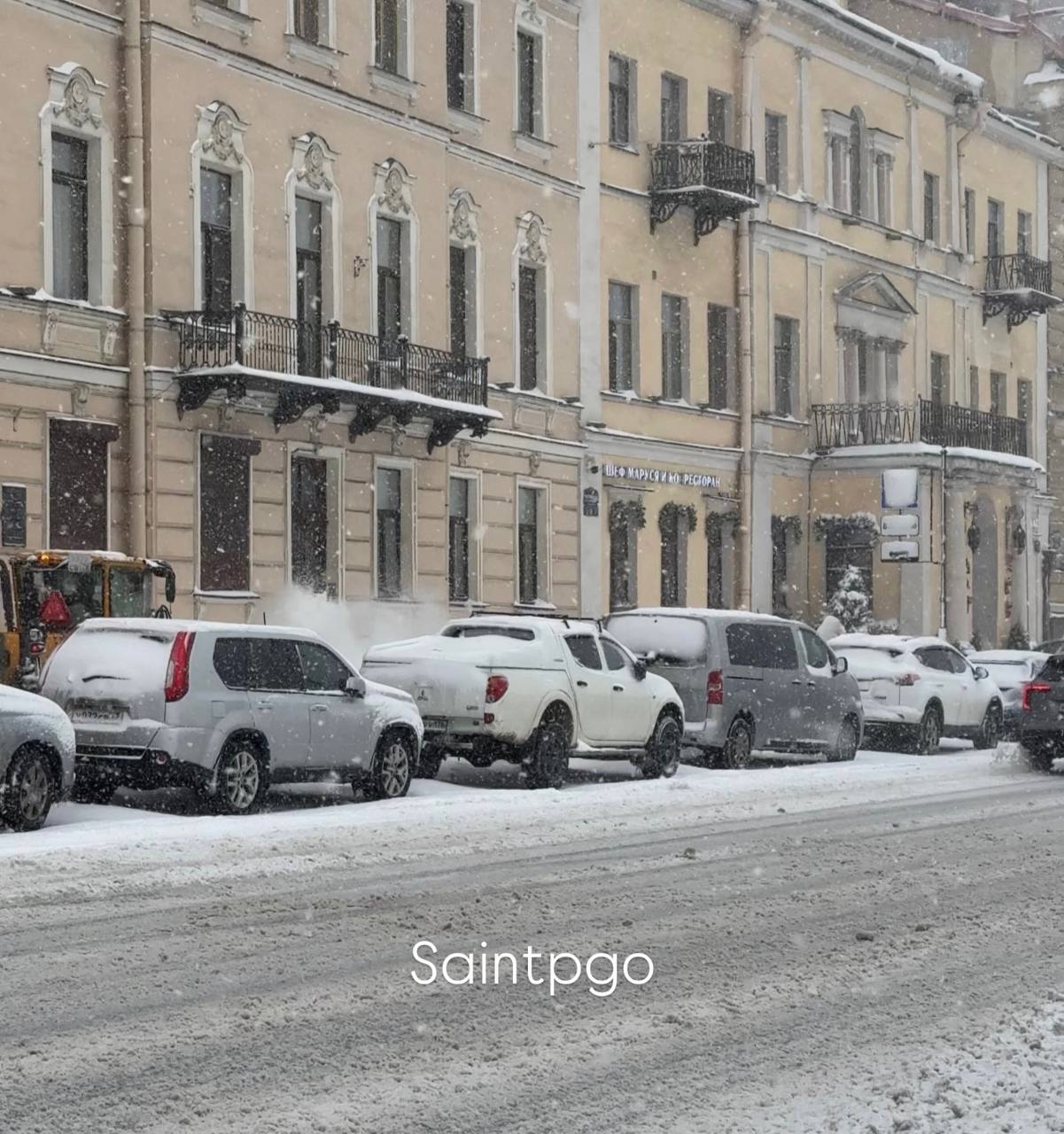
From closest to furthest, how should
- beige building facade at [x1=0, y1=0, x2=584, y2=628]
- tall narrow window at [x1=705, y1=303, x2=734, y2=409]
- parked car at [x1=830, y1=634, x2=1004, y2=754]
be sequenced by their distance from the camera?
beige building facade at [x1=0, y1=0, x2=584, y2=628] < parked car at [x1=830, y1=634, x2=1004, y2=754] < tall narrow window at [x1=705, y1=303, x2=734, y2=409]

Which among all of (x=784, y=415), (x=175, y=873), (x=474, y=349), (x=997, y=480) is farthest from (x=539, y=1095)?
(x=997, y=480)

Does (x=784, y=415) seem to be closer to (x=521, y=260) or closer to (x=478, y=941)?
(x=521, y=260)

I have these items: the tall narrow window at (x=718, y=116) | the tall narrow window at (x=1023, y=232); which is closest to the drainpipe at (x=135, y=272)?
the tall narrow window at (x=718, y=116)

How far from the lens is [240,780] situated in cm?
1698

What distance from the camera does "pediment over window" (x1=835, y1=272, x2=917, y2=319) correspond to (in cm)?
4475

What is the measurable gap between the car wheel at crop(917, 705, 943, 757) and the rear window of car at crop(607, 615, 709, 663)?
5.67 m

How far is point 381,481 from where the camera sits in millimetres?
31625

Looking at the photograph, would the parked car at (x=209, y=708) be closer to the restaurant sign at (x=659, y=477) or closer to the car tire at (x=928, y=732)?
the car tire at (x=928, y=732)

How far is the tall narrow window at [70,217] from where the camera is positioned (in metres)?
26.0

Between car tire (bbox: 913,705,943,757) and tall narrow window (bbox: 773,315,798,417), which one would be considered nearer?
car tire (bbox: 913,705,943,757)

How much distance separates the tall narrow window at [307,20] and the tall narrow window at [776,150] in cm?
1390

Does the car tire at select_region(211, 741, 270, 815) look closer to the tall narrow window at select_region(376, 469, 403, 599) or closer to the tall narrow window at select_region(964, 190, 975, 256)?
the tall narrow window at select_region(376, 469, 403, 599)

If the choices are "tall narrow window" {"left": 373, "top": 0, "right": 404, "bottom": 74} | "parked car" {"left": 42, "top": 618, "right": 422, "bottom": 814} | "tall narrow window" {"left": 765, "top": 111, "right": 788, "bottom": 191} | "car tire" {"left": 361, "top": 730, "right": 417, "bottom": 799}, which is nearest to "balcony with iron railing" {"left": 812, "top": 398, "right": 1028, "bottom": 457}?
"tall narrow window" {"left": 765, "top": 111, "right": 788, "bottom": 191}

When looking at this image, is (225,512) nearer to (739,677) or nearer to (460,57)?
(739,677)
